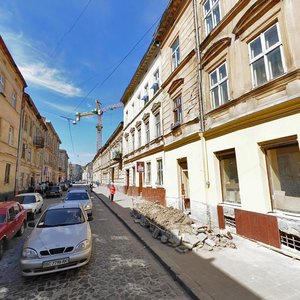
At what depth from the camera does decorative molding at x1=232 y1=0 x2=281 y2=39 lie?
246 inches

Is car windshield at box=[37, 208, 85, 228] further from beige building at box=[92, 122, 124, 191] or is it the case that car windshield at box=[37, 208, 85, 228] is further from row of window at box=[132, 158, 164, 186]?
beige building at box=[92, 122, 124, 191]

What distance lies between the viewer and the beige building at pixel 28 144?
2225 centimetres

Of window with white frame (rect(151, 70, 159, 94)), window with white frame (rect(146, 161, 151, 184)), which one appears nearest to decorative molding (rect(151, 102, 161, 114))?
window with white frame (rect(151, 70, 159, 94))

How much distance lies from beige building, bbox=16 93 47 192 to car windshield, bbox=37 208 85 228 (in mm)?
16889

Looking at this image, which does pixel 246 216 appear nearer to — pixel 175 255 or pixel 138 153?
pixel 175 255

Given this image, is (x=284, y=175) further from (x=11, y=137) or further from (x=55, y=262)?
(x=11, y=137)

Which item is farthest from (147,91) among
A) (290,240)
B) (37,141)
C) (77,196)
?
(37,141)

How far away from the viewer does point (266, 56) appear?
21.0 ft

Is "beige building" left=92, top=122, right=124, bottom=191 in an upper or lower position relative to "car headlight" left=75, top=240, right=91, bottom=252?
upper

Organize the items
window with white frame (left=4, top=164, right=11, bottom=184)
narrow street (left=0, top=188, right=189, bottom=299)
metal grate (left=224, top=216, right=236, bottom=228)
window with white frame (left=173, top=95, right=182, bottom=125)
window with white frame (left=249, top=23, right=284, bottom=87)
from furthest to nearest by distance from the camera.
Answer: window with white frame (left=4, top=164, right=11, bottom=184)
window with white frame (left=173, top=95, right=182, bottom=125)
metal grate (left=224, top=216, right=236, bottom=228)
window with white frame (left=249, top=23, right=284, bottom=87)
narrow street (left=0, top=188, right=189, bottom=299)

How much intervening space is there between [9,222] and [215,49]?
9.80 meters

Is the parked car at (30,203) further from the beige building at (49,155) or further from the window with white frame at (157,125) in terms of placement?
the beige building at (49,155)

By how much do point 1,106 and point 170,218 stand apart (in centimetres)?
1598

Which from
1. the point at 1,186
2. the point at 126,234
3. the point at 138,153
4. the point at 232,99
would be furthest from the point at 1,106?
the point at 232,99
